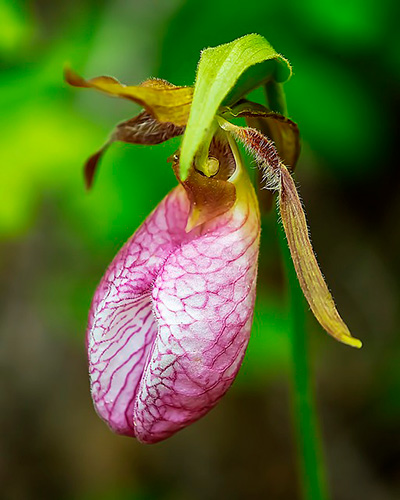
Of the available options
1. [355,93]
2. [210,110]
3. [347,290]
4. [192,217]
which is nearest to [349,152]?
[355,93]

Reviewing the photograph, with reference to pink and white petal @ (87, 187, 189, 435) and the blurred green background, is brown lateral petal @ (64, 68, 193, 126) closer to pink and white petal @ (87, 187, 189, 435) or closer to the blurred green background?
pink and white petal @ (87, 187, 189, 435)

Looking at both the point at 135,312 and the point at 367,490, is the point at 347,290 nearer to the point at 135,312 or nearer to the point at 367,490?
the point at 367,490

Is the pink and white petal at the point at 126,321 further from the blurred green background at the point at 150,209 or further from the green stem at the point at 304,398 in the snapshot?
the blurred green background at the point at 150,209

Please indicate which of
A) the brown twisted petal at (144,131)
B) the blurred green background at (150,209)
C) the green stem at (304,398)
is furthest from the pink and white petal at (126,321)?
the blurred green background at (150,209)

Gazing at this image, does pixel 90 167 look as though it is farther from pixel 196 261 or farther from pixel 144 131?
pixel 196 261

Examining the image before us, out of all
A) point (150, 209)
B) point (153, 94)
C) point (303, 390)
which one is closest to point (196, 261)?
point (153, 94)

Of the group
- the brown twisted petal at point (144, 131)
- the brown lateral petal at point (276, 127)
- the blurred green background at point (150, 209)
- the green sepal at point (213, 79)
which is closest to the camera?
the green sepal at point (213, 79)
